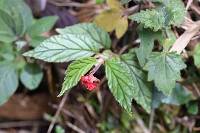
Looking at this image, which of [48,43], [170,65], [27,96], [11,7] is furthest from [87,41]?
[27,96]

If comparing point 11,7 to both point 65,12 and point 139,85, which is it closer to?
point 65,12

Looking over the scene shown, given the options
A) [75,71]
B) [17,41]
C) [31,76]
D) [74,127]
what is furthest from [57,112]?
[75,71]

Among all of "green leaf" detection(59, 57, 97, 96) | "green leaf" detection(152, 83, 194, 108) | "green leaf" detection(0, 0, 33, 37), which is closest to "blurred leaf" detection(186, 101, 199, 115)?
Result: "green leaf" detection(152, 83, 194, 108)

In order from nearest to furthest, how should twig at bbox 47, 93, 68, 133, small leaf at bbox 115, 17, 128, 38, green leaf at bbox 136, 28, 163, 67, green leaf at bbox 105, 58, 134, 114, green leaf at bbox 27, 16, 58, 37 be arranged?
green leaf at bbox 105, 58, 134, 114 < green leaf at bbox 136, 28, 163, 67 < small leaf at bbox 115, 17, 128, 38 < green leaf at bbox 27, 16, 58, 37 < twig at bbox 47, 93, 68, 133

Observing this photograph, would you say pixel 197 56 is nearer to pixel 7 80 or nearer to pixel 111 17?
pixel 111 17

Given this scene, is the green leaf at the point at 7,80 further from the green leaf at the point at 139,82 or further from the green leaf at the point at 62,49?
the green leaf at the point at 139,82

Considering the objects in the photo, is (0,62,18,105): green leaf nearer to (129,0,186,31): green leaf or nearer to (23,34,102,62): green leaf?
(23,34,102,62): green leaf
